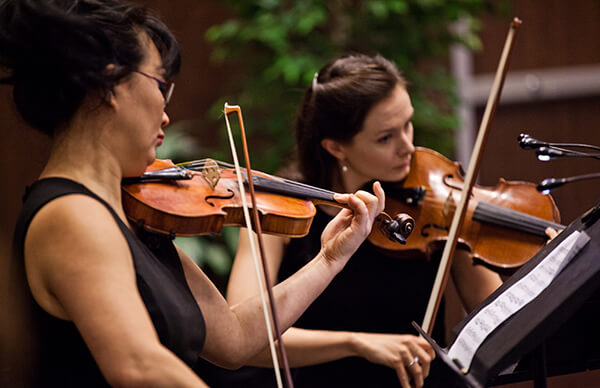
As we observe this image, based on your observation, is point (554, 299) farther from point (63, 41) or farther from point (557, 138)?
point (557, 138)

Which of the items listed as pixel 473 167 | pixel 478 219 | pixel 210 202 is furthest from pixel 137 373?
pixel 478 219

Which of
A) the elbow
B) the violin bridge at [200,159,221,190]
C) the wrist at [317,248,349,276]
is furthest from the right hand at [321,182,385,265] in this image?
the elbow

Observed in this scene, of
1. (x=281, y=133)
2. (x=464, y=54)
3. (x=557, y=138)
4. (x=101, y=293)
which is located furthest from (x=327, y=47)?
(x=101, y=293)

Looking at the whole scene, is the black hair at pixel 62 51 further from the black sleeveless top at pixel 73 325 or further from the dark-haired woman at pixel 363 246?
the dark-haired woman at pixel 363 246

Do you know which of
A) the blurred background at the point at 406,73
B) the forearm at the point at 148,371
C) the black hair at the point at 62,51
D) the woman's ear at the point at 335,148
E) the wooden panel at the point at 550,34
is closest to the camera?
the forearm at the point at 148,371

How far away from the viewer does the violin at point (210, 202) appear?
3.73ft

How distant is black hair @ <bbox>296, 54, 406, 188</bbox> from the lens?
5.60 ft

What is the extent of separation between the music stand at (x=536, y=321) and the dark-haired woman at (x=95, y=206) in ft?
1.34

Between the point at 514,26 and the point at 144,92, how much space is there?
0.60 metres

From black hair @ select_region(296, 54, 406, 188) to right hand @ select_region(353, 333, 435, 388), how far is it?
19.3 inches

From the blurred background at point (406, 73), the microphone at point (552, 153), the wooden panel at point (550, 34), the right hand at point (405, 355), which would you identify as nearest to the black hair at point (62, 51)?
the microphone at point (552, 153)

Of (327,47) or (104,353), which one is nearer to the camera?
(104,353)

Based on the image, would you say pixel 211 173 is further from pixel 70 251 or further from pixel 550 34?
pixel 550 34

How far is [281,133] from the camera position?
3.06 meters
